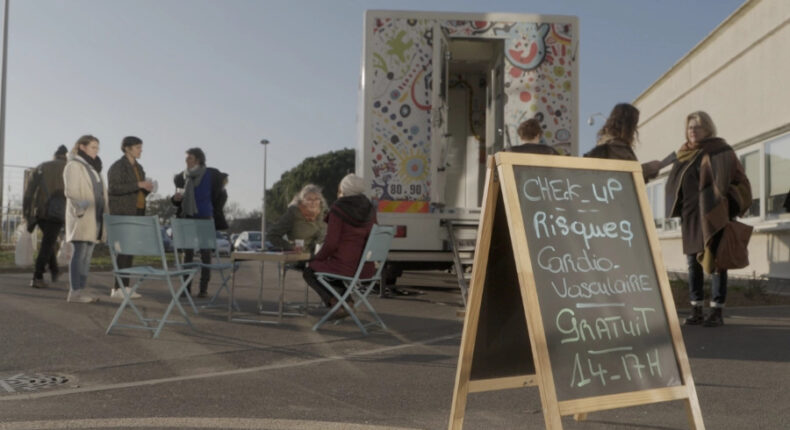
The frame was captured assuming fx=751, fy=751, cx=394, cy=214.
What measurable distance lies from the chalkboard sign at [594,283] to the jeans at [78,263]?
6.38 metres

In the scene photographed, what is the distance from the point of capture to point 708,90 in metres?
15.1

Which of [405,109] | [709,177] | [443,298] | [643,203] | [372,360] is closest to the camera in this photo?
[643,203]

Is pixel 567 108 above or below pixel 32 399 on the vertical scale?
above

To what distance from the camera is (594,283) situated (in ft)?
11.1

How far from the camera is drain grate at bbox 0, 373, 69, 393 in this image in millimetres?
4301

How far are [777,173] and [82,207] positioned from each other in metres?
10.2

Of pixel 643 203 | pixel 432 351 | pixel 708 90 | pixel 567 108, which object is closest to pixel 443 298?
pixel 567 108

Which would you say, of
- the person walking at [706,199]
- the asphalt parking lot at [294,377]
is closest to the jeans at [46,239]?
the asphalt parking lot at [294,377]

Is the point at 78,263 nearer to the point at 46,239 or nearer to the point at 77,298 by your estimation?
the point at 77,298

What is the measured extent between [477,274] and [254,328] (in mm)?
4010

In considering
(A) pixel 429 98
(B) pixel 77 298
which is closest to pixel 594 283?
(A) pixel 429 98

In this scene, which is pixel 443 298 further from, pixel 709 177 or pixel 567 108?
pixel 709 177

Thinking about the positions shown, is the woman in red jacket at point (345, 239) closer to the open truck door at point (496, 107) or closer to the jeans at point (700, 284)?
the open truck door at point (496, 107)

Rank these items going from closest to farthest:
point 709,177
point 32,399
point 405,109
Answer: point 32,399, point 709,177, point 405,109
